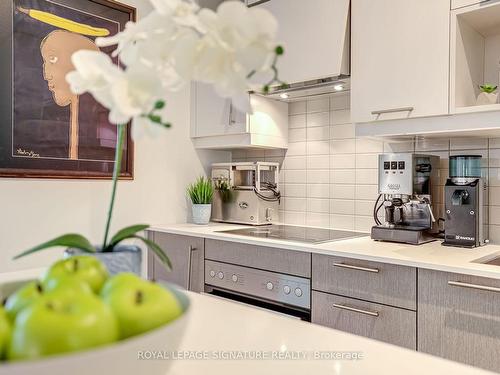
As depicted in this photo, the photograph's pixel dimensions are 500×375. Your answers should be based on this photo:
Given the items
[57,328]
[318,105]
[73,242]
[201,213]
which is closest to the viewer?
[57,328]

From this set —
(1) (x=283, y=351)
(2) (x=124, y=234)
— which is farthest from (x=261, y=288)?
(2) (x=124, y=234)

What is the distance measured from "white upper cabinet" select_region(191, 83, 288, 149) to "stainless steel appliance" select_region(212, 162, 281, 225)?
6.3 inches

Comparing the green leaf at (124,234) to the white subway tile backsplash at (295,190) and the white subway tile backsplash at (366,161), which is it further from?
the white subway tile backsplash at (295,190)

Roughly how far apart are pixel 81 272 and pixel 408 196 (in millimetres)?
1841

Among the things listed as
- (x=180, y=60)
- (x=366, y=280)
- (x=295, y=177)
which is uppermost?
(x=180, y=60)

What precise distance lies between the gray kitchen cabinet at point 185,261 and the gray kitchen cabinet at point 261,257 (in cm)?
8

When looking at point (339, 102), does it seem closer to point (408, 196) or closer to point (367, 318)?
point (408, 196)

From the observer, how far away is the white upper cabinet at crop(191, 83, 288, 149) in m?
2.68

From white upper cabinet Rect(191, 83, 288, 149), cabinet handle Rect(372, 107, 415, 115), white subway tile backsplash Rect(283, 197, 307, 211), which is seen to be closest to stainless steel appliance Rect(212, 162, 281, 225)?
white subway tile backsplash Rect(283, 197, 307, 211)

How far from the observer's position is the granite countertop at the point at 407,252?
1.53 metres

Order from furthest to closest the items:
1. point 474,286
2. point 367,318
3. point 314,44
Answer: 1. point 314,44
2. point 367,318
3. point 474,286

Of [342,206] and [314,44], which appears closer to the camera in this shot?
[314,44]

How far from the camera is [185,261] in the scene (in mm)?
2539

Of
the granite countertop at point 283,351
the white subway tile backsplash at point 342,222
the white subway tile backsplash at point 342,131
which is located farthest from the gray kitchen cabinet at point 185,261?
the granite countertop at point 283,351
